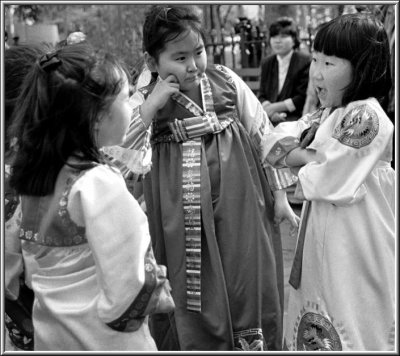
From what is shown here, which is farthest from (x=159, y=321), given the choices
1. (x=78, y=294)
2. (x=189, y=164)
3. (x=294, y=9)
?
(x=294, y=9)

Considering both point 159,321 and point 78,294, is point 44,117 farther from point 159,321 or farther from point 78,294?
point 159,321

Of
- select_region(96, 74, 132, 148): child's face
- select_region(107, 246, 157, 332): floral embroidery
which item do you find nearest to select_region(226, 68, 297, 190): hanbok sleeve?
select_region(96, 74, 132, 148): child's face

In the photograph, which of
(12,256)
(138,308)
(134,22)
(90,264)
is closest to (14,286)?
(12,256)

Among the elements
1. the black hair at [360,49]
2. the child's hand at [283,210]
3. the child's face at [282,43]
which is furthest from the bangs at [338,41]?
the child's face at [282,43]

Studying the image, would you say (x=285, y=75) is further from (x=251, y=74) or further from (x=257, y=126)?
(x=257, y=126)

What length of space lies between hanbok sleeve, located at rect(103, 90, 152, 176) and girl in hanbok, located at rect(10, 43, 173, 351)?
71cm

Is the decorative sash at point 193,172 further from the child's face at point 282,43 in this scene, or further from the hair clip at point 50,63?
the child's face at point 282,43

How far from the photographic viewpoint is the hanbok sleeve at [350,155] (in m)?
2.62

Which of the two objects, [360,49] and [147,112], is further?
[147,112]

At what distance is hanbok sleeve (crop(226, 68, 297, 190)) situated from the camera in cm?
317

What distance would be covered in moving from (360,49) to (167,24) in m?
0.74

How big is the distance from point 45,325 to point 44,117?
1.93ft

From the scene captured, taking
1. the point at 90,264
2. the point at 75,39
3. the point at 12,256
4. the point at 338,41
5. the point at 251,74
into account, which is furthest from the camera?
the point at 251,74

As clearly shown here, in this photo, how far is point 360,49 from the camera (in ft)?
8.82
